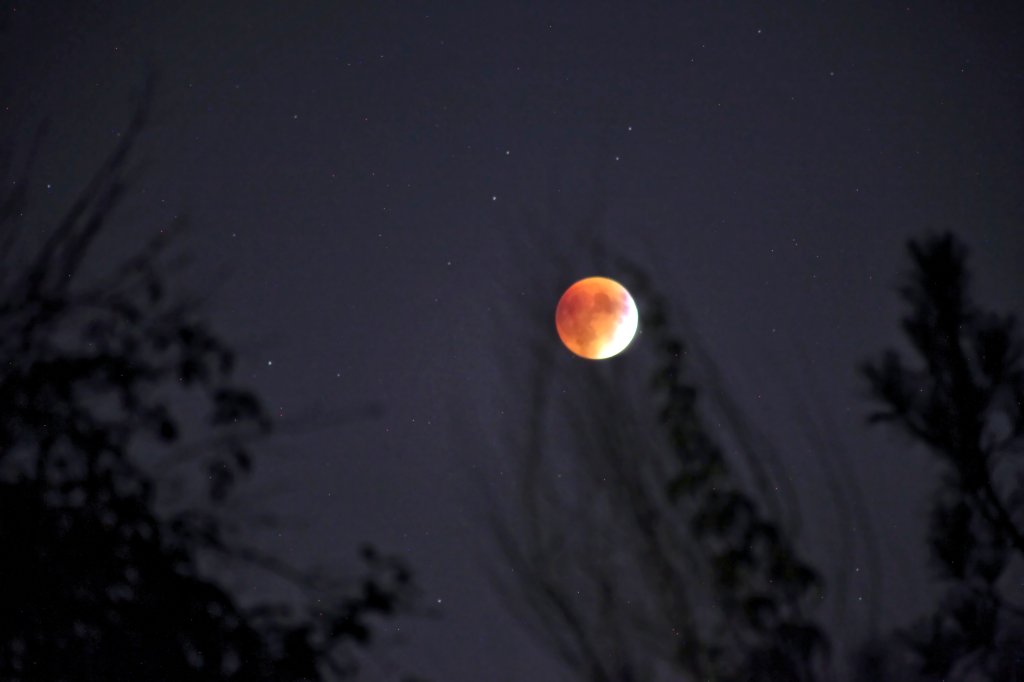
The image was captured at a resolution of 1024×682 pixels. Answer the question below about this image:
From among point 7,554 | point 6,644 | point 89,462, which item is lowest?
point 6,644

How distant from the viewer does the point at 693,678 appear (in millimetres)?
2385

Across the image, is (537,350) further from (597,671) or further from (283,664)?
(283,664)

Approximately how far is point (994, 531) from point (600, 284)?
1683mm

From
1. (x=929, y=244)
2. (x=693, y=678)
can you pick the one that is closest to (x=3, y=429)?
(x=693, y=678)

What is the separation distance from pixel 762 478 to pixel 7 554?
193 cm

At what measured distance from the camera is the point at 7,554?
7.84 feet

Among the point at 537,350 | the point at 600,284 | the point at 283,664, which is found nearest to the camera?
the point at 283,664

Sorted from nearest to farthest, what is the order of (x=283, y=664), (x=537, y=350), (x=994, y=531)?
(x=283, y=664) → (x=537, y=350) → (x=994, y=531)

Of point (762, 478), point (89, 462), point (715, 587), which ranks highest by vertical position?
point (89, 462)

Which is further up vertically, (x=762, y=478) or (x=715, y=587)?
(x=762, y=478)

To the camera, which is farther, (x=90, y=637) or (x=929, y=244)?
(x=929, y=244)

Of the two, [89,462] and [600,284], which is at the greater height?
[600,284]

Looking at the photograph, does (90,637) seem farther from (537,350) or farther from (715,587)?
(715,587)

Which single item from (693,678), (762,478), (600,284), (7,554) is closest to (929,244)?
(600,284)
